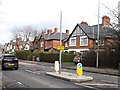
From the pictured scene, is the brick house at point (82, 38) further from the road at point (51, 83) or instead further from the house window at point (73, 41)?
the road at point (51, 83)

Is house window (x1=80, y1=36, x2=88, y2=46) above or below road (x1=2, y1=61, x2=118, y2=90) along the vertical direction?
above

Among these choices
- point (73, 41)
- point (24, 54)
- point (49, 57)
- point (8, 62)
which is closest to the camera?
point (8, 62)

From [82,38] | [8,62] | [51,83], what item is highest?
[82,38]

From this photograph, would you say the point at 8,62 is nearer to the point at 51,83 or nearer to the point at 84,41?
the point at 51,83

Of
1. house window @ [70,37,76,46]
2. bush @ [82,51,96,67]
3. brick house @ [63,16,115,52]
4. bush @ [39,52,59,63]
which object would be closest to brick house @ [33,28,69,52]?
brick house @ [63,16,115,52]

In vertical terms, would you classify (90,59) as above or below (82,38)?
below

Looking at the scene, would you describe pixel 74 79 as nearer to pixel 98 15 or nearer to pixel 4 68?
pixel 4 68

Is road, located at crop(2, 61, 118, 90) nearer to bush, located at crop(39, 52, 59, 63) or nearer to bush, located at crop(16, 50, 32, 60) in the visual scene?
bush, located at crop(39, 52, 59, 63)

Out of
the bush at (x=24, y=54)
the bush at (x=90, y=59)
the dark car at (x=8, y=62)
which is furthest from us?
the bush at (x=24, y=54)

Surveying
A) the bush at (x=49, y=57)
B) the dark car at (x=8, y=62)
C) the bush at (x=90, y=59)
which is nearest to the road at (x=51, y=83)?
the dark car at (x=8, y=62)

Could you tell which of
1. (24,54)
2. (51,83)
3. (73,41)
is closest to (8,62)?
(51,83)

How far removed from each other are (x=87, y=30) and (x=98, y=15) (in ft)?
95.6

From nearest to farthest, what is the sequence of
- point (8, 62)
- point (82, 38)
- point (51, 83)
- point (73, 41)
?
point (51, 83), point (8, 62), point (82, 38), point (73, 41)

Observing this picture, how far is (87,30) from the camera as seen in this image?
6575 centimetres
